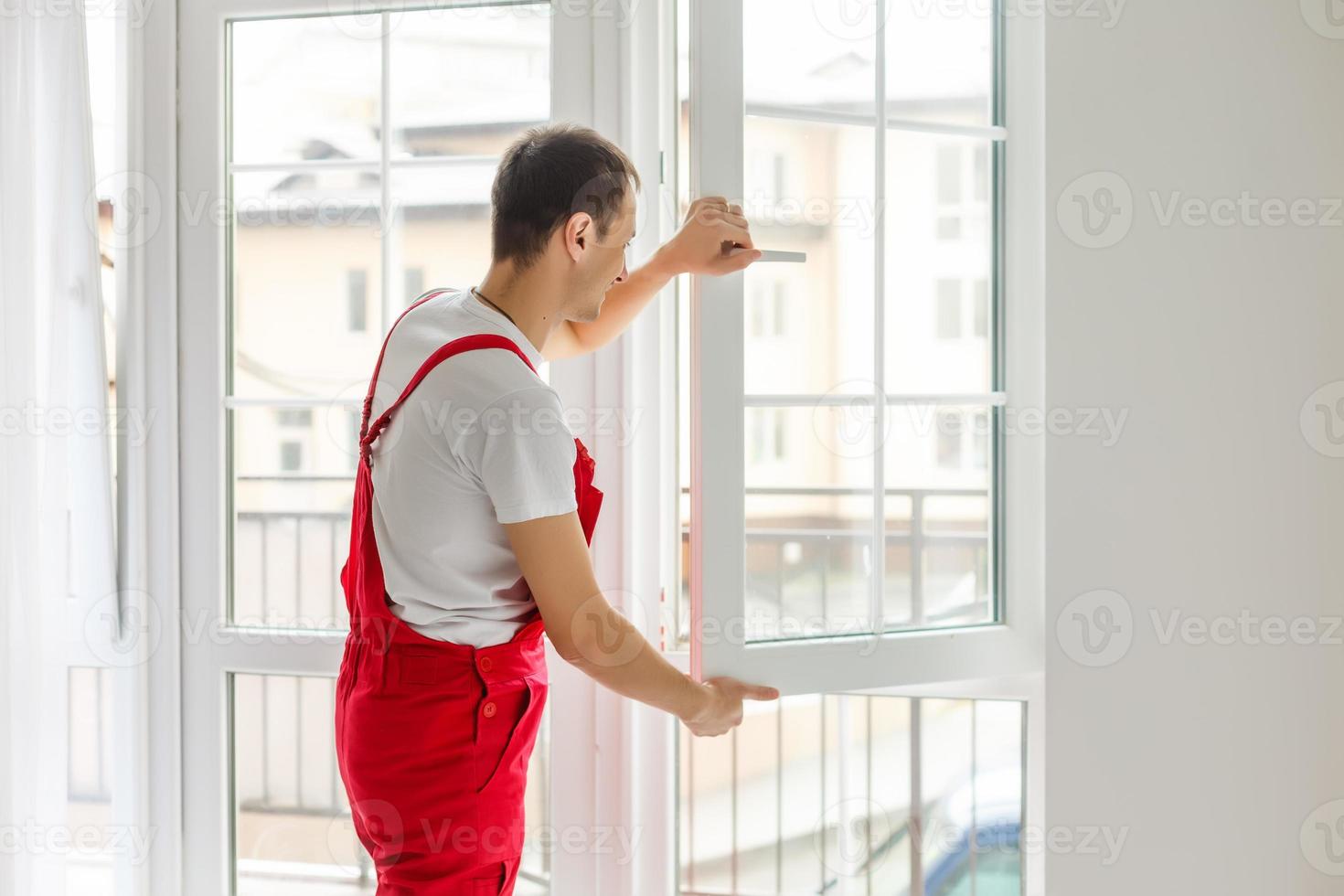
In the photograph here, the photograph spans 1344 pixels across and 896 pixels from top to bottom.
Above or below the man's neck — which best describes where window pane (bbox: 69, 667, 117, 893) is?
below

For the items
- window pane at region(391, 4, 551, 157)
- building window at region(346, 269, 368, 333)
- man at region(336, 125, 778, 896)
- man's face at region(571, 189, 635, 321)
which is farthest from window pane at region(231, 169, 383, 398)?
man's face at region(571, 189, 635, 321)

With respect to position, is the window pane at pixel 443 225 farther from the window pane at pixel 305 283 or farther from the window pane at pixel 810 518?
the window pane at pixel 810 518

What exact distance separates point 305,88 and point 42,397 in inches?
26.2

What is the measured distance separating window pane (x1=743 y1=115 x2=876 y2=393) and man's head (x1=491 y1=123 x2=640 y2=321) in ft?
0.81

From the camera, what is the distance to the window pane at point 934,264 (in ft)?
4.21

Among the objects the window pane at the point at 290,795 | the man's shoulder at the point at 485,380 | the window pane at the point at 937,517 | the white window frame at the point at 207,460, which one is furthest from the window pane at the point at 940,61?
the window pane at the point at 290,795

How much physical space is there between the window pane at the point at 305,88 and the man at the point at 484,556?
505mm

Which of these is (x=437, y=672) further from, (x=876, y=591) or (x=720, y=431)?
(x=876, y=591)

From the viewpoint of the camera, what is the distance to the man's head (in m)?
1.07

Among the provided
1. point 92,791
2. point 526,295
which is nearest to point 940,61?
point 526,295

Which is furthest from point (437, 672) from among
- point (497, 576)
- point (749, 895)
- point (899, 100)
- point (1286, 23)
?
point (1286, 23)

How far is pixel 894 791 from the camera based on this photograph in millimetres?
1439

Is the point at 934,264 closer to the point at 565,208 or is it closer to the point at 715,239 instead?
the point at 715,239

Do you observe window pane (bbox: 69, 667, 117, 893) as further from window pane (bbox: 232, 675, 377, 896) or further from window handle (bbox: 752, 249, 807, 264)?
window handle (bbox: 752, 249, 807, 264)
